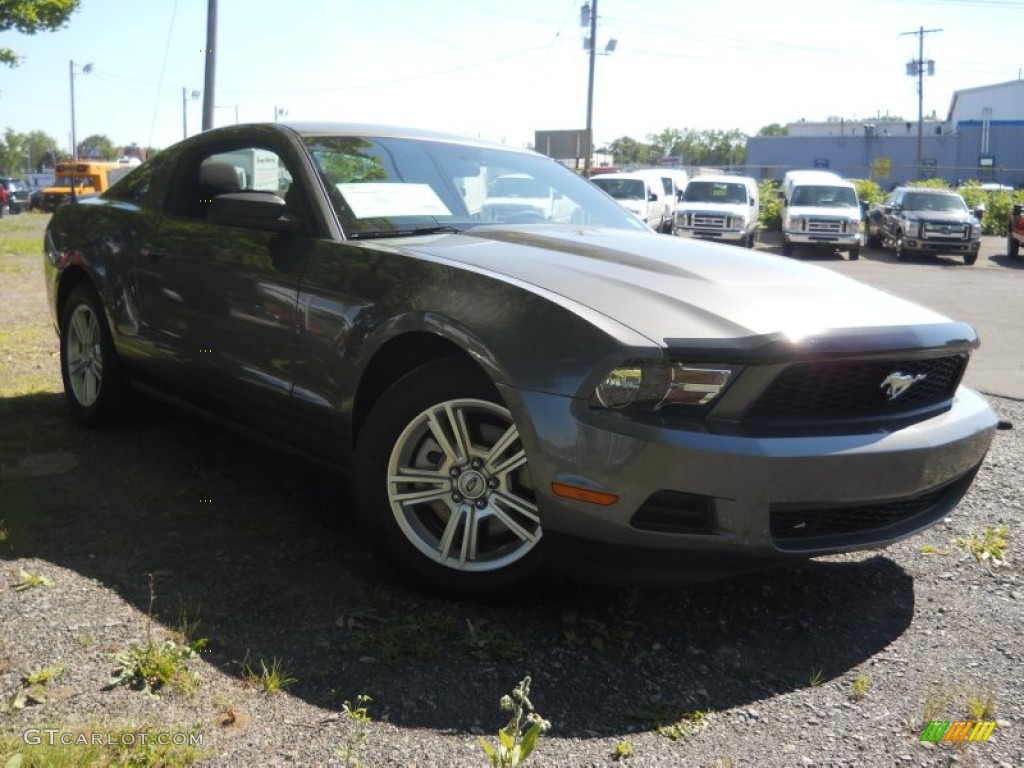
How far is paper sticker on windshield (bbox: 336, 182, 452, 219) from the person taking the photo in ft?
12.9

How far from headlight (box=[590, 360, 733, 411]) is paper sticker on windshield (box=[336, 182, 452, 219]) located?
146 centimetres

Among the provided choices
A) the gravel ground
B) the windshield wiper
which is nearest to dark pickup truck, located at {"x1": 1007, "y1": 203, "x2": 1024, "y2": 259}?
the gravel ground

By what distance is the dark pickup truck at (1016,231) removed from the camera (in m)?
24.2

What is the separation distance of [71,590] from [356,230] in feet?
5.11

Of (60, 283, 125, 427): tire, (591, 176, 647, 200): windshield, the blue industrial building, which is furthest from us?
the blue industrial building

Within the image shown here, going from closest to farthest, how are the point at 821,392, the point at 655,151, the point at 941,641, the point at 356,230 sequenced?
the point at 821,392, the point at 941,641, the point at 356,230, the point at 655,151

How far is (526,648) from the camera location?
3.04m

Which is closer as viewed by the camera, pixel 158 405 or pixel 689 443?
pixel 689 443

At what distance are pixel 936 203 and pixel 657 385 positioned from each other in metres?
24.7

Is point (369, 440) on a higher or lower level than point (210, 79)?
lower

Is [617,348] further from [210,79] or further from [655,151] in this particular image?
[655,151]

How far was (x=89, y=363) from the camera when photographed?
17.6ft

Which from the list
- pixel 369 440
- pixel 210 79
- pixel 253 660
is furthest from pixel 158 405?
pixel 210 79

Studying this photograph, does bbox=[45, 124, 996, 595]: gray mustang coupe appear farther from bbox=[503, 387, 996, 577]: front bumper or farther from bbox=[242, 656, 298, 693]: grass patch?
bbox=[242, 656, 298, 693]: grass patch
